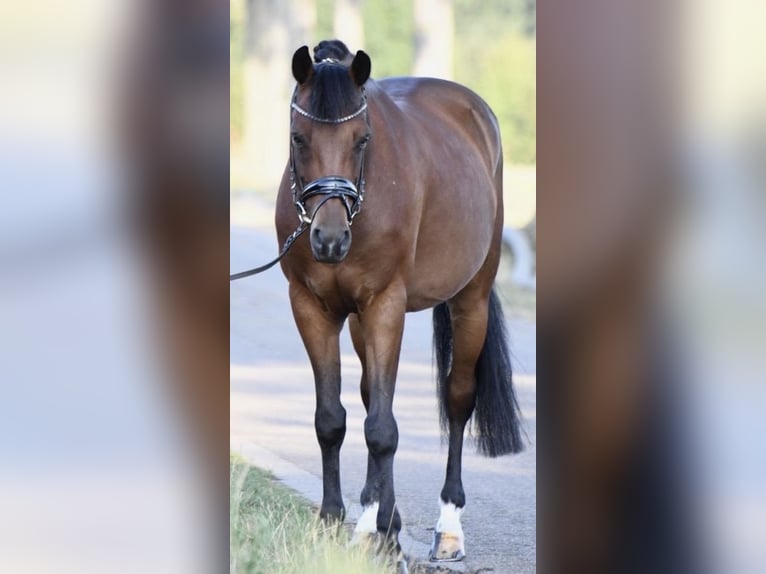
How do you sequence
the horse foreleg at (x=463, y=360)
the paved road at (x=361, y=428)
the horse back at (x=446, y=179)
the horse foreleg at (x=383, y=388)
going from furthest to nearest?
the horse foreleg at (x=463, y=360) → the paved road at (x=361, y=428) → the horse back at (x=446, y=179) → the horse foreleg at (x=383, y=388)

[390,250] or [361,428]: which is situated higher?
[390,250]

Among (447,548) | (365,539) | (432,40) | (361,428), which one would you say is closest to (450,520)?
(447,548)

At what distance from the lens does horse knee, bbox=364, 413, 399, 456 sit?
11.8 ft

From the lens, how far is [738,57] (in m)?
2.29

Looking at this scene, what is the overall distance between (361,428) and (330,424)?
246 centimetres

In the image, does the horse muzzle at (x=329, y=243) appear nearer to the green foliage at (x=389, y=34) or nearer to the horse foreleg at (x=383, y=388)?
the horse foreleg at (x=383, y=388)

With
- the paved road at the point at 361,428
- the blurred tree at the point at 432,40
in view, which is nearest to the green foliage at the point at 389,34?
the blurred tree at the point at 432,40

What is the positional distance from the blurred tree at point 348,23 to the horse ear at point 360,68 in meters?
6.78

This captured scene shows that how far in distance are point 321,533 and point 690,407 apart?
1667mm

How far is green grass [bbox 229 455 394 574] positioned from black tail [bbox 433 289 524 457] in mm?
851

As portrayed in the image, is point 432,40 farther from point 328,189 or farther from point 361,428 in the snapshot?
point 328,189

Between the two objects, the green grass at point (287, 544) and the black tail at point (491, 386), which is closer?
the green grass at point (287, 544)

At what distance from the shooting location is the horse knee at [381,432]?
11.8 ft

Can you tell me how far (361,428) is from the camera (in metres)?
6.21
